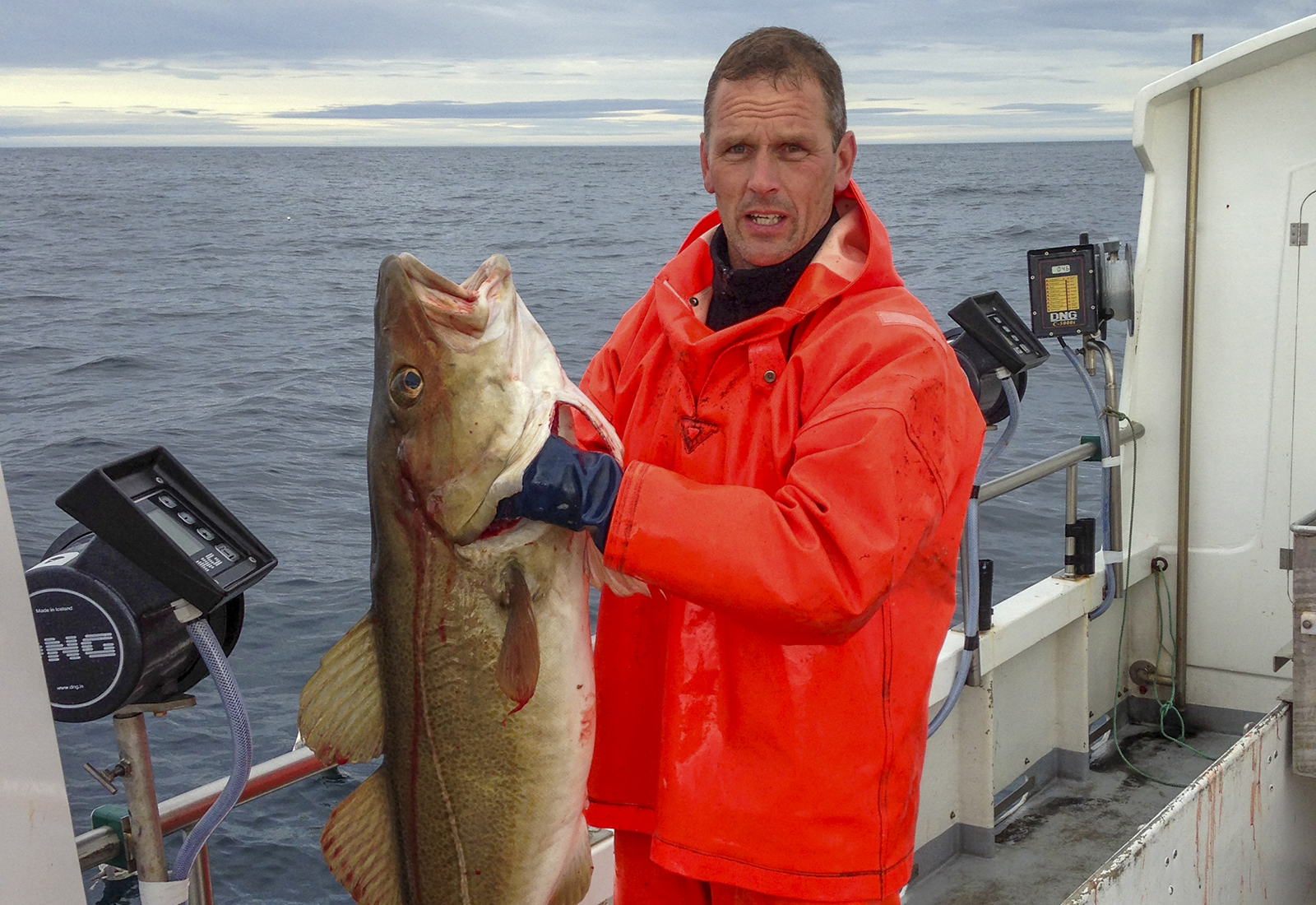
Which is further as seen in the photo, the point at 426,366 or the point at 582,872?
the point at 582,872

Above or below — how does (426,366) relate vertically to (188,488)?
above

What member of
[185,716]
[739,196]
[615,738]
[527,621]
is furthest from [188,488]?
[185,716]

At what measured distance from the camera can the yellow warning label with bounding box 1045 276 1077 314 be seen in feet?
17.5

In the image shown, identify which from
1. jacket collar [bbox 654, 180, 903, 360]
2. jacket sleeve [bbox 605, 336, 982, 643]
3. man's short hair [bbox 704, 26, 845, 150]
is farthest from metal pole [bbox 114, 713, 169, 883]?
man's short hair [bbox 704, 26, 845, 150]

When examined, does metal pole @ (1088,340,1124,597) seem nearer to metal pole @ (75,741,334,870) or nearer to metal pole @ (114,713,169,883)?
metal pole @ (75,741,334,870)

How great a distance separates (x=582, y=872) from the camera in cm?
240

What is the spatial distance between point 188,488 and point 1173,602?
15.8ft

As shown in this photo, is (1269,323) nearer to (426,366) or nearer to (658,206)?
(426,366)

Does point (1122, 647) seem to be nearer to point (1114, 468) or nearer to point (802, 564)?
point (1114, 468)

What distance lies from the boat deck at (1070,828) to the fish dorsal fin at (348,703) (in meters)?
2.85

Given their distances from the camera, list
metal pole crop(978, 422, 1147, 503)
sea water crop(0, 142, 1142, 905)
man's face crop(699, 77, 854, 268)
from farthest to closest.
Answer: sea water crop(0, 142, 1142, 905), metal pole crop(978, 422, 1147, 503), man's face crop(699, 77, 854, 268)

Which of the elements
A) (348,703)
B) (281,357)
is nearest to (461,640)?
(348,703)

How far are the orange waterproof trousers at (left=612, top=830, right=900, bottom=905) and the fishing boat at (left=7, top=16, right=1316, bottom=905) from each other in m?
1.73

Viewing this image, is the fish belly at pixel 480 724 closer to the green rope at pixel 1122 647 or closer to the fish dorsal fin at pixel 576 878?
the fish dorsal fin at pixel 576 878
